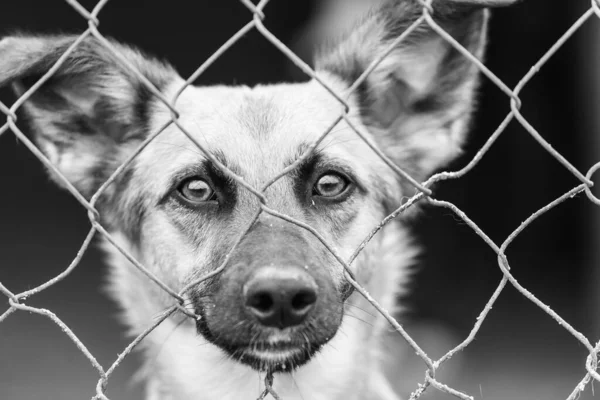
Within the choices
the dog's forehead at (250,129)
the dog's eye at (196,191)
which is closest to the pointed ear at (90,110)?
the dog's forehead at (250,129)

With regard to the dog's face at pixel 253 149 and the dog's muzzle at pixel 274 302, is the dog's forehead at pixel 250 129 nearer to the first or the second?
the dog's face at pixel 253 149

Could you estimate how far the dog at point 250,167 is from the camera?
2.52 m

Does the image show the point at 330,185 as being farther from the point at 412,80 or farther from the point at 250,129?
the point at 412,80

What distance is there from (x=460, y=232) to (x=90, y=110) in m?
4.83

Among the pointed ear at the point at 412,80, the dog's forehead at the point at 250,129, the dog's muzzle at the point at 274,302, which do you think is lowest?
the dog's muzzle at the point at 274,302

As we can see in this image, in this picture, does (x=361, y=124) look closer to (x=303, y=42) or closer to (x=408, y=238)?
(x=408, y=238)

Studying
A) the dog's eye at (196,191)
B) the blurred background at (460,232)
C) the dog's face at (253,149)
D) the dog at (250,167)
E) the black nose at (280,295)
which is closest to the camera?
the black nose at (280,295)

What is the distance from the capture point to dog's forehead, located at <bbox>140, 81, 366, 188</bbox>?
2.67 meters

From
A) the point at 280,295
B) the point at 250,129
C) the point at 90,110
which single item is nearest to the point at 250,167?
the point at 250,129

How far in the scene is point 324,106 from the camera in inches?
115

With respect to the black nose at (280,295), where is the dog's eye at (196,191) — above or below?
above

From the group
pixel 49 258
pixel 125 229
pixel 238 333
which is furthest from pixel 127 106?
pixel 49 258

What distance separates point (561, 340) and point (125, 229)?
15.0 ft

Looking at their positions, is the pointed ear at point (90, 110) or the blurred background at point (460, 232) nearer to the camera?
the pointed ear at point (90, 110)
